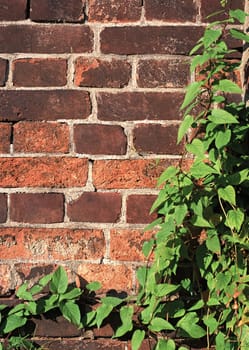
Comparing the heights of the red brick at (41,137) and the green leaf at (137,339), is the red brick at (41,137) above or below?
above

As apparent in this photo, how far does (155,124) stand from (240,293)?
0.55m

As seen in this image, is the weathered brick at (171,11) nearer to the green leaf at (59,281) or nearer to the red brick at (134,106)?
the red brick at (134,106)

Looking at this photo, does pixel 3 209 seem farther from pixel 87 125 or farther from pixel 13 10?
pixel 13 10

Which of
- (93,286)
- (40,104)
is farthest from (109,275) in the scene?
(40,104)

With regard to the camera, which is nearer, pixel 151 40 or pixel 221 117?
pixel 221 117

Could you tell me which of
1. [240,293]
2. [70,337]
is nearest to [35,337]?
[70,337]

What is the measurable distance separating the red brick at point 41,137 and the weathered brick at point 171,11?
433 millimetres

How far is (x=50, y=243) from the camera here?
162 centimetres

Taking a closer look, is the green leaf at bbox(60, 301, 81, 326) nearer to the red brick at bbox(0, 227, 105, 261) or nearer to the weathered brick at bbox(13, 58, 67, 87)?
the red brick at bbox(0, 227, 105, 261)

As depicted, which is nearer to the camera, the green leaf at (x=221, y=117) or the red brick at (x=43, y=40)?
the green leaf at (x=221, y=117)

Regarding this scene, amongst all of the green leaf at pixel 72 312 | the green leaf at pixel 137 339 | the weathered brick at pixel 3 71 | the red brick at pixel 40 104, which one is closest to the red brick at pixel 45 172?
the red brick at pixel 40 104

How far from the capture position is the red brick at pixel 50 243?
1614mm

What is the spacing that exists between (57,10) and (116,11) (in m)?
0.18

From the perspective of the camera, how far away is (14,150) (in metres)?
1.63
